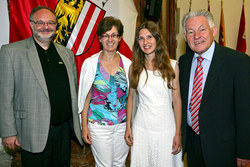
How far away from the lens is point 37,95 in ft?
5.59

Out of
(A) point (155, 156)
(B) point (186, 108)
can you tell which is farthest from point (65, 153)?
(B) point (186, 108)

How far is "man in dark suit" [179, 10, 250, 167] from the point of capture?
56.1 inches

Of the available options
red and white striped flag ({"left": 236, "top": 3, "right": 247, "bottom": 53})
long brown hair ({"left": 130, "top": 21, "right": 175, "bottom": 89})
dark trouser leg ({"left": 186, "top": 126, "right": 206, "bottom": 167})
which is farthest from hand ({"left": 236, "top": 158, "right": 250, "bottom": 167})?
red and white striped flag ({"left": 236, "top": 3, "right": 247, "bottom": 53})

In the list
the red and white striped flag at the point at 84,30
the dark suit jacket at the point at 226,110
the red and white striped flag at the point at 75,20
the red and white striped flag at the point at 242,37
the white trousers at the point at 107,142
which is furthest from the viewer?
the red and white striped flag at the point at 242,37

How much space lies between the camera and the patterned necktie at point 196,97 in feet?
5.22

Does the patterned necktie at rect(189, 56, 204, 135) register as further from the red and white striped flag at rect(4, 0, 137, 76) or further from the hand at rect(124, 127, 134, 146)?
the red and white striped flag at rect(4, 0, 137, 76)

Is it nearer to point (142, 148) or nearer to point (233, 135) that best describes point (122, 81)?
point (142, 148)

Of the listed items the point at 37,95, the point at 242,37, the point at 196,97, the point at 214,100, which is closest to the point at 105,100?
the point at 37,95

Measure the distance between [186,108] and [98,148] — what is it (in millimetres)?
898

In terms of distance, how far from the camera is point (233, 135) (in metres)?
1.52

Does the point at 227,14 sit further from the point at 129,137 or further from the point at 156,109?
the point at 129,137

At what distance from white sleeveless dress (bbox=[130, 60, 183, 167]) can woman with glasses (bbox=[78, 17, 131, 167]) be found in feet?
0.71

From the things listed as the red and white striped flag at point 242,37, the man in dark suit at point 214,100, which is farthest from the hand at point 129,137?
the red and white striped flag at point 242,37

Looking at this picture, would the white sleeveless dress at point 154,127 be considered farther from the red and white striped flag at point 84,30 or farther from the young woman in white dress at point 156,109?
the red and white striped flag at point 84,30
